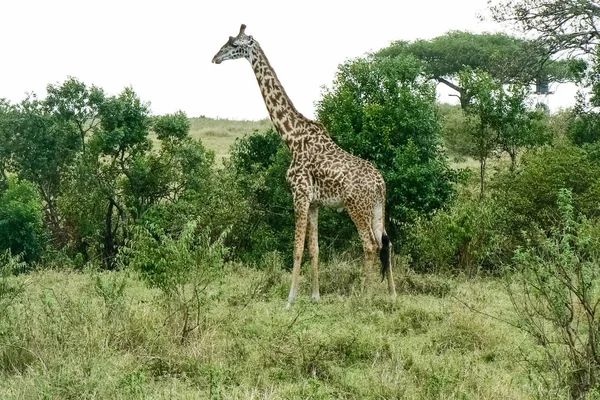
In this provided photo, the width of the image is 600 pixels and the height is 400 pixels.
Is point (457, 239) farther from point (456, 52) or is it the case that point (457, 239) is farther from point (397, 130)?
point (456, 52)

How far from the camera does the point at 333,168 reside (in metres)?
9.44

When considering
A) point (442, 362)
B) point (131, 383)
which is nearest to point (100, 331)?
point (131, 383)

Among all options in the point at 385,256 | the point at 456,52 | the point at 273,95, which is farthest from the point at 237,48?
the point at 456,52

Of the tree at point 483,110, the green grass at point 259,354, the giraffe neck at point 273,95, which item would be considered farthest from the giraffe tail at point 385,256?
the tree at point 483,110

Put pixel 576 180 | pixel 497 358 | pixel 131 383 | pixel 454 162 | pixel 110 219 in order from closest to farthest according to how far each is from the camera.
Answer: pixel 131 383 < pixel 497 358 < pixel 576 180 < pixel 110 219 < pixel 454 162

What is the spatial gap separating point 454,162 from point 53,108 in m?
13.3

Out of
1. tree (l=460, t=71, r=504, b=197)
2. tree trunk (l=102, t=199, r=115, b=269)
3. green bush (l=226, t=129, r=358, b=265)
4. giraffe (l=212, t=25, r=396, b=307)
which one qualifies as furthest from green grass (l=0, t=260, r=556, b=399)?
tree (l=460, t=71, r=504, b=197)

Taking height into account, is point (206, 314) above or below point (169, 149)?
below

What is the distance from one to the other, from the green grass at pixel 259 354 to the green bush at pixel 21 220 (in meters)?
4.86

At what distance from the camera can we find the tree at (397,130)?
37.5ft

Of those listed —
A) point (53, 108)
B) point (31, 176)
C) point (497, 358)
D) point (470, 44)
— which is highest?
point (470, 44)

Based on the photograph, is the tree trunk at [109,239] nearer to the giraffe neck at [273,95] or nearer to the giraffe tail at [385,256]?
the giraffe neck at [273,95]

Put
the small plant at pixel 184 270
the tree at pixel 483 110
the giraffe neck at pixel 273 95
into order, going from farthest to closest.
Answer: the tree at pixel 483 110, the giraffe neck at pixel 273 95, the small plant at pixel 184 270

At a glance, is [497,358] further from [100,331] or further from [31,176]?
[31,176]
